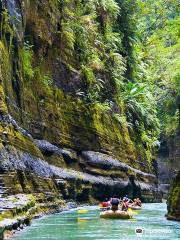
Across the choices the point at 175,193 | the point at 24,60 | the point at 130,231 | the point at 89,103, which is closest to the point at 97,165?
the point at 89,103

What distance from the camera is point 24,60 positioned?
26750 millimetres

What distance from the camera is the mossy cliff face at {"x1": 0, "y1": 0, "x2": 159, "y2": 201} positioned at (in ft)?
71.6

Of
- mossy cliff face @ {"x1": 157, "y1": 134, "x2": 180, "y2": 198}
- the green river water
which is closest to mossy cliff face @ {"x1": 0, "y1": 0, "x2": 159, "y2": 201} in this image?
the green river water

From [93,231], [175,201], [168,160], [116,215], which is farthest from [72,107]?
[168,160]

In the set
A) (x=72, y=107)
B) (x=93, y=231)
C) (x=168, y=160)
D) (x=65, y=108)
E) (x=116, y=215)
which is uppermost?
(x=72, y=107)

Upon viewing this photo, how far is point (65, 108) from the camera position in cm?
2997

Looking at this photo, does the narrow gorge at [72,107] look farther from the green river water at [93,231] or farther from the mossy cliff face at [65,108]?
the green river water at [93,231]

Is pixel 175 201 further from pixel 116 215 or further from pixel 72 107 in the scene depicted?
pixel 72 107

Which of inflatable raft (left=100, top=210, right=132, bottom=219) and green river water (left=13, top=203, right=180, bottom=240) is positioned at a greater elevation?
inflatable raft (left=100, top=210, right=132, bottom=219)

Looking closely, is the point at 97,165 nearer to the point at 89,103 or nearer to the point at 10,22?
the point at 89,103

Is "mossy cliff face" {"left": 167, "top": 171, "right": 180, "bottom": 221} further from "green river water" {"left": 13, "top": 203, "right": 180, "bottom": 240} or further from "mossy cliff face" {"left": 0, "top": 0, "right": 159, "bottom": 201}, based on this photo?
"mossy cliff face" {"left": 0, "top": 0, "right": 159, "bottom": 201}

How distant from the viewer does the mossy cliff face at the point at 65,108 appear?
21828mm

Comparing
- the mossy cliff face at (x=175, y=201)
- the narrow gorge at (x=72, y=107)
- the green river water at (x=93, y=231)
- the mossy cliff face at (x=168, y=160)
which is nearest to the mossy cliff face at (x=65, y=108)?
the narrow gorge at (x=72, y=107)

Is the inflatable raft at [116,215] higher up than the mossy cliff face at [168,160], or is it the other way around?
the mossy cliff face at [168,160]
